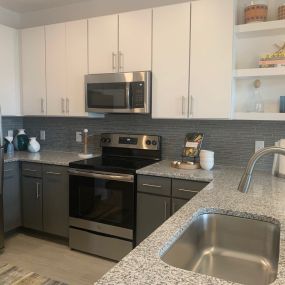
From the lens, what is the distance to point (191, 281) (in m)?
0.83

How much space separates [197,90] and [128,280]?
6.49ft

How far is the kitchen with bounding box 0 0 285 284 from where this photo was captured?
8.03 feet

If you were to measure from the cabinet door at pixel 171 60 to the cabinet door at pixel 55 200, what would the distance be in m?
1.15

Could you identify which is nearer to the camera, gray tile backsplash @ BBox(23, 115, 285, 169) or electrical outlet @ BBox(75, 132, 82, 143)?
gray tile backsplash @ BBox(23, 115, 285, 169)

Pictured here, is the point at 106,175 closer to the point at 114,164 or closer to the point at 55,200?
the point at 114,164

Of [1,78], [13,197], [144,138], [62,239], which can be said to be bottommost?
[62,239]


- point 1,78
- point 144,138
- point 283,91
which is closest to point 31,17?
point 1,78

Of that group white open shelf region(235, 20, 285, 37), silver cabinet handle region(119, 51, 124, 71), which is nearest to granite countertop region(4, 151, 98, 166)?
silver cabinet handle region(119, 51, 124, 71)

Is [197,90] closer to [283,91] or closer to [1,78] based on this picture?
[283,91]

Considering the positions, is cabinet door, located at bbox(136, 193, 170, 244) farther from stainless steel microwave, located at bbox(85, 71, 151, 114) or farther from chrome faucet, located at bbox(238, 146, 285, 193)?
chrome faucet, located at bbox(238, 146, 285, 193)

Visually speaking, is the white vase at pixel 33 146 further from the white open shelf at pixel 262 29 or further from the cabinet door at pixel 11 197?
the white open shelf at pixel 262 29

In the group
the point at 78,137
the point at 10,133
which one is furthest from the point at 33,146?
the point at 78,137

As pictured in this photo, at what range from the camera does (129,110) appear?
2771 mm

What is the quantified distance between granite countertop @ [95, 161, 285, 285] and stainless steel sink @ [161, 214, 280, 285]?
41mm
